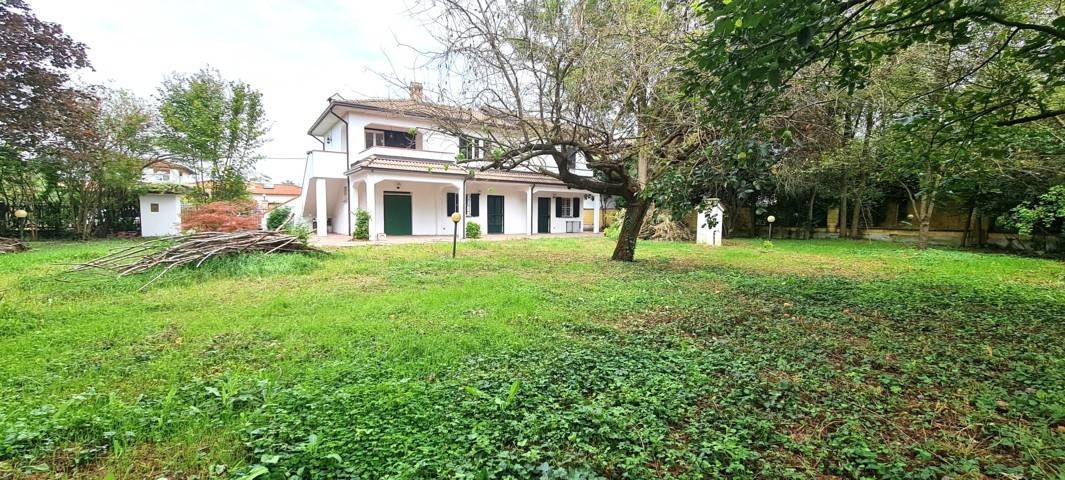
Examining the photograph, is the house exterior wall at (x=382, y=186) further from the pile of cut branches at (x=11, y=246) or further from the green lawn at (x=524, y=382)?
the green lawn at (x=524, y=382)

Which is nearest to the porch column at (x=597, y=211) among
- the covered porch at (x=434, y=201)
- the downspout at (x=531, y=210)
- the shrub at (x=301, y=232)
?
the covered porch at (x=434, y=201)

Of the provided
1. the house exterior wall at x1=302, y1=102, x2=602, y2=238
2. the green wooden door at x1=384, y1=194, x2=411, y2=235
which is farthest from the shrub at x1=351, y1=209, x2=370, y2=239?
the green wooden door at x1=384, y1=194, x2=411, y2=235

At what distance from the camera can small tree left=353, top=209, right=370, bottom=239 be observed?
48.4 ft

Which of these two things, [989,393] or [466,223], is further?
[466,223]

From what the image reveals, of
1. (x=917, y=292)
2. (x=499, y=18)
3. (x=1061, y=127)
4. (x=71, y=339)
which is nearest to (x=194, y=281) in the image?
(x=71, y=339)

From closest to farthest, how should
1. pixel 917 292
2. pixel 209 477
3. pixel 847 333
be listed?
pixel 209 477 → pixel 847 333 → pixel 917 292

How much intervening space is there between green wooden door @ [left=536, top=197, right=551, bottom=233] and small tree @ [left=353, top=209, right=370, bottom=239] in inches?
337

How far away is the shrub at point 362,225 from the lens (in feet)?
48.4

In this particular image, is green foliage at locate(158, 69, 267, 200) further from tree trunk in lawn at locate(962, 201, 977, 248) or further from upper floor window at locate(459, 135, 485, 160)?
tree trunk in lawn at locate(962, 201, 977, 248)

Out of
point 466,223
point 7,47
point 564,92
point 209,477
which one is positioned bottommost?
point 209,477

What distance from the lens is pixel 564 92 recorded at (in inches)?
285

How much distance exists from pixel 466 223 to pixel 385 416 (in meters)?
14.9

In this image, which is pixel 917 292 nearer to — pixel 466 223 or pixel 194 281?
pixel 194 281

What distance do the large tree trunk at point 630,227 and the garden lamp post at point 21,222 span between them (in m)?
18.2
